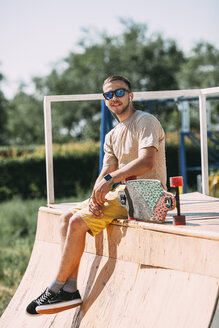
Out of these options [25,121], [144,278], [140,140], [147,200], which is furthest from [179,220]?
[25,121]

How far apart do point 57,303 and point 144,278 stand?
0.64 meters

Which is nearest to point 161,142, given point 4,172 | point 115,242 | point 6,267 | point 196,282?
point 115,242

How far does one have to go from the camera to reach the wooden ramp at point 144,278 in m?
2.42

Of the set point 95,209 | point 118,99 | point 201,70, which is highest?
point 201,70

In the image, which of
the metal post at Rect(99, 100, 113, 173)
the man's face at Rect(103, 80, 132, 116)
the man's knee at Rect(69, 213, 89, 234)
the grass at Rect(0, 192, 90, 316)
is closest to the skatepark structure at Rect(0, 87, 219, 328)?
the man's knee at Rect(69, 213, 89, 234)

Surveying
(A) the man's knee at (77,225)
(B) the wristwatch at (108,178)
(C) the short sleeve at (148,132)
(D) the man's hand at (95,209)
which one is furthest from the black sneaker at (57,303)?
(C) the short sleeve at (148,132)

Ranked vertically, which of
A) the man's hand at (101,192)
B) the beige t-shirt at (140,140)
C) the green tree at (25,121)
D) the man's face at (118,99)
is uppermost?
the green tree at (25,121)

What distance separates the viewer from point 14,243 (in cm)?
781

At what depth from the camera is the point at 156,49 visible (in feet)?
102

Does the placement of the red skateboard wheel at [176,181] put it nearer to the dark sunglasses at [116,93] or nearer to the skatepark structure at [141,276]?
the skatepark structure at [141,276]

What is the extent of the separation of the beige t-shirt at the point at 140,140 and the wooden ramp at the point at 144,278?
425 millimetres

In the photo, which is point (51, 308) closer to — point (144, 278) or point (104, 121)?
point (144, 278)

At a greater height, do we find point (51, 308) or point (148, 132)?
point (148, 132)

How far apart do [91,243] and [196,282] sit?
1.17m
